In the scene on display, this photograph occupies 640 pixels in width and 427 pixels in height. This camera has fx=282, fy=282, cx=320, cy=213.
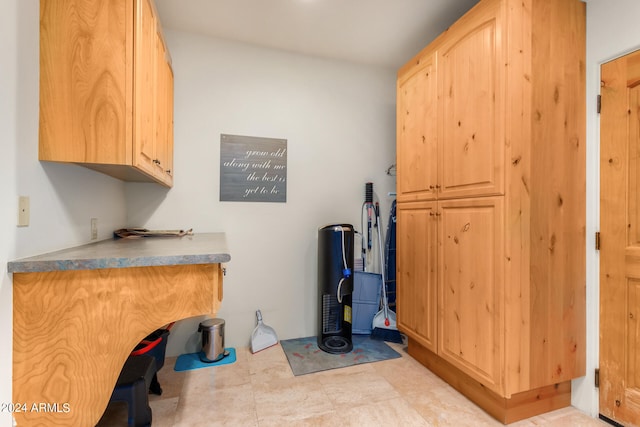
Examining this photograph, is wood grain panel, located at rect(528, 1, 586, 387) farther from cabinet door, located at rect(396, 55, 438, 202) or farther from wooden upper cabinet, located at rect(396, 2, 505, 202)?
cabinet door, located at rect(396, 55, 438, 202)

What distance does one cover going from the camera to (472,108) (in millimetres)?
1689

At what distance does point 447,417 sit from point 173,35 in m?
3.36

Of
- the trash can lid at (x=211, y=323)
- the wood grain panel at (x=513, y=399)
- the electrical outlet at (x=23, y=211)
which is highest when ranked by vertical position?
the electrical outlet at (x=23, y=211)

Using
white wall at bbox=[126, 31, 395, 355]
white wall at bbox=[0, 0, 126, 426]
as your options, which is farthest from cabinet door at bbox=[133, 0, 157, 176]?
white wall at bbox=[126, 31, 395, 355]

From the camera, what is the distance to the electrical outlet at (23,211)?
3.65 ft

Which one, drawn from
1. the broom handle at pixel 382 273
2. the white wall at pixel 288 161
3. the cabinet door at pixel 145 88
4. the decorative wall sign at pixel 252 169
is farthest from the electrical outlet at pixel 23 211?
the broom handle at pixel 382 273

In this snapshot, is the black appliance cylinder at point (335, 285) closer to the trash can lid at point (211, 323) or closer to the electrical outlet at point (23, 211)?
the trash can lid at point (211, 323)

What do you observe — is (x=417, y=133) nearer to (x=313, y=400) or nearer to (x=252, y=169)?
(x=252, y=169)

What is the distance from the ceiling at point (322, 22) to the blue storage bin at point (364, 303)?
2.13 m

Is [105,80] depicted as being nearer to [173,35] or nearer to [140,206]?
[140,206]

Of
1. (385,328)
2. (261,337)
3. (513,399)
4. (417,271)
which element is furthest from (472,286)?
(261,337)

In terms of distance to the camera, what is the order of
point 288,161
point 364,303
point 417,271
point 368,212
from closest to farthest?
point 417,271
point 288,161
point 364,303
point 368,212

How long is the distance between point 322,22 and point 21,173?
6.97 feet

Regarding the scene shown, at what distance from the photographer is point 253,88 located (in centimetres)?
254
